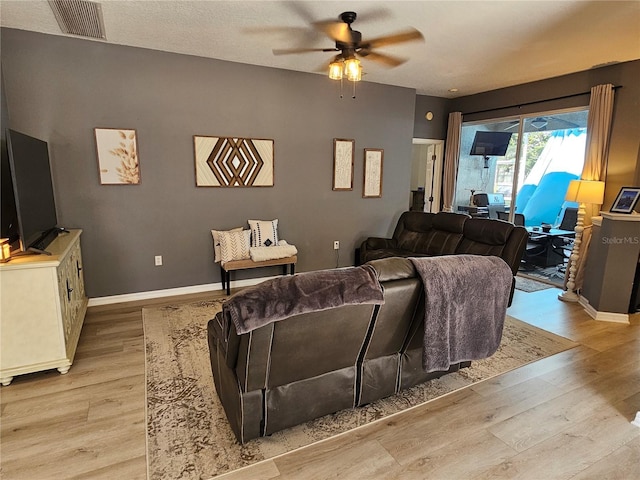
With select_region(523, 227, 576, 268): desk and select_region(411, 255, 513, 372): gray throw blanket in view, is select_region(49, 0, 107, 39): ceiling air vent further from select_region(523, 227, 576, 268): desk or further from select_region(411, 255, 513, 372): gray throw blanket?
select_region(523, 227, 576, 268): desk

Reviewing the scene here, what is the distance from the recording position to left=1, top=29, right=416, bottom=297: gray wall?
11.6 feet

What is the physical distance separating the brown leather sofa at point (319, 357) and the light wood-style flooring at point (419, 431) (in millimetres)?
204

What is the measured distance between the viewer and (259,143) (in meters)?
4.46

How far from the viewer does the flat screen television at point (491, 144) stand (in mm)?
5652

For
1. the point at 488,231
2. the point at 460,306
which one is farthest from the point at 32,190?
the point at 488,231

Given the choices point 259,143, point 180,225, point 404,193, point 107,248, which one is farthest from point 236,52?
point 404,193

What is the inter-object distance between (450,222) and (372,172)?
1.38 meters

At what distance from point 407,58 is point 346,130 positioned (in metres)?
1.28

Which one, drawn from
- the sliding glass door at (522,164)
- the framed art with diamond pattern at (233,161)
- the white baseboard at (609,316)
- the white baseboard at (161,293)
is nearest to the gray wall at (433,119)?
the sliding glass door at (522,164)

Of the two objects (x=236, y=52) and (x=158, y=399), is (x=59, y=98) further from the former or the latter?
(x=158, y=399)

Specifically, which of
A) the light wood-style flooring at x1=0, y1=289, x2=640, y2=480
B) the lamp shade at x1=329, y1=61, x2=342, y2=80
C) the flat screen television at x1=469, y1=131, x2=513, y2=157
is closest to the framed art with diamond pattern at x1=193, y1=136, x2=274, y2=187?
the lamp shade at x1=329, y1=61, x2=342, y2=80

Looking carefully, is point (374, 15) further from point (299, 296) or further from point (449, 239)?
point (449, 239)

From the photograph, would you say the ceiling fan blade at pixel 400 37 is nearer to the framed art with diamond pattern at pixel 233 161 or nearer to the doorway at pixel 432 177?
the framed art with diamond pattern at pixel 233 161

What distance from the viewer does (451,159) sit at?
617 cm
